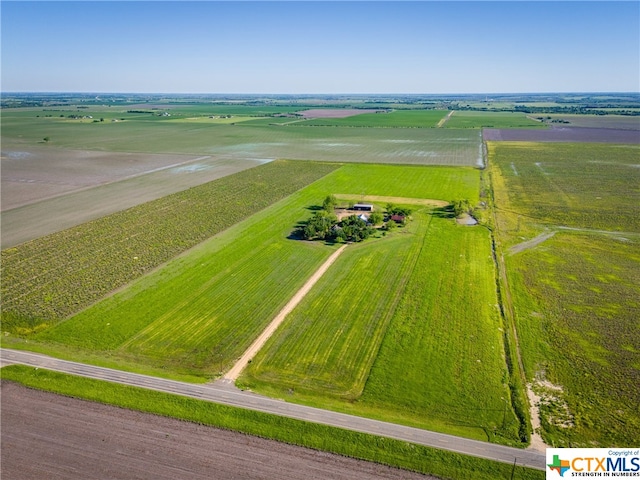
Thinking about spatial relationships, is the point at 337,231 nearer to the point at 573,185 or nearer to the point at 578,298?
the point at 578,298

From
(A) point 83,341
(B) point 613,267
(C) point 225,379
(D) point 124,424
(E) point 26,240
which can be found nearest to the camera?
(D) point 124,424

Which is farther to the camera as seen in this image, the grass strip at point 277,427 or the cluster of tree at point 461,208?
the cluster of tree at point 461,208

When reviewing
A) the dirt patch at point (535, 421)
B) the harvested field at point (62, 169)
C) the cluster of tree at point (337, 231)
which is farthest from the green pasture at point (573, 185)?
the harvested field at point (62, 169)

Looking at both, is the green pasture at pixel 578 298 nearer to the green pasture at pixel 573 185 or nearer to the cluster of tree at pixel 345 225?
the green pasture at pixel 573 185

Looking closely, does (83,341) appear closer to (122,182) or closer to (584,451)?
(584,451)

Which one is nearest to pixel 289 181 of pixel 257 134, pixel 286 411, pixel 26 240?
pixel 26 240

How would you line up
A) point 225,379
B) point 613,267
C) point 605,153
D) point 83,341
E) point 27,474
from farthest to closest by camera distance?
point 605,153, point 613,267, point 83,341, point 225,379, point 27,474
